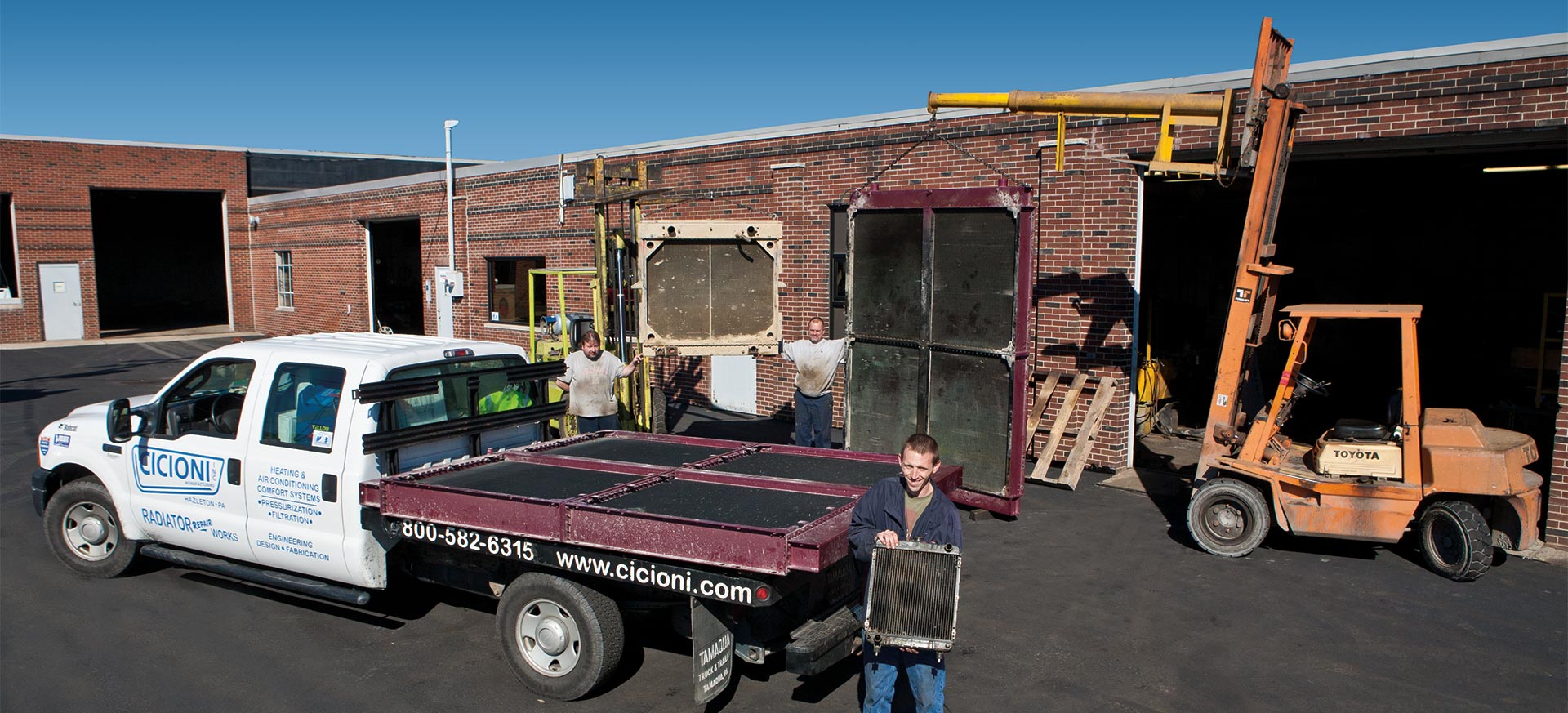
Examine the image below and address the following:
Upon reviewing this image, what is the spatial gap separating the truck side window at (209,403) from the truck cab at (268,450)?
12 mm

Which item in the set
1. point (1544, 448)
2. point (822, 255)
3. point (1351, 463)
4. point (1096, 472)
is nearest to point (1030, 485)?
point (1096, 472)

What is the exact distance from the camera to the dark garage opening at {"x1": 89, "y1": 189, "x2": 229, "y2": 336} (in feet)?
128

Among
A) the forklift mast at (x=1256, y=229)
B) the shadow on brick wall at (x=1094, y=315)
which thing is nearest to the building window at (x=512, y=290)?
the shadow on brick wall at (x=1094, y=315)

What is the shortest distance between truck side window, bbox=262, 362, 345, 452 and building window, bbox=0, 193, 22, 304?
2971cm

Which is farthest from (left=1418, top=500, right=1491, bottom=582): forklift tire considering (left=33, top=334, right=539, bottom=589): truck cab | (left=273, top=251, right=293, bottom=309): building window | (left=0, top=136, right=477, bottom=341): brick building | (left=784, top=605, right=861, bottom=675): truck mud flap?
(left=0, top=136, right=477, bottom=341): brick building

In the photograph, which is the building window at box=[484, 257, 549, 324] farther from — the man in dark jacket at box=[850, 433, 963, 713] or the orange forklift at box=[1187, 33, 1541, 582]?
the man in dark jacket at box=[850, 433, 963, 713]

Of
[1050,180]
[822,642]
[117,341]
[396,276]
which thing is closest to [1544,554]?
[1050,180]

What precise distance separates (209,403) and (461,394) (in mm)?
1998

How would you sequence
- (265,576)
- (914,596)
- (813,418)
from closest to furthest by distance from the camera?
(914,596)
(265,576)
(813,418)

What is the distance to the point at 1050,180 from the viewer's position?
1235 cm

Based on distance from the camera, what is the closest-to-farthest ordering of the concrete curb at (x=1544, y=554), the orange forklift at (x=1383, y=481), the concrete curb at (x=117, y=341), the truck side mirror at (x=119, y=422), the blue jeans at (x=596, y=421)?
the truck side mirror at (x=119, y=422) < the orange forklift at (x=1383, y=481) < the concrete curb at (x=1544, y=554) < the blue jeans at (x=596, y=421) < the concrete curb at (x=117, y=341)

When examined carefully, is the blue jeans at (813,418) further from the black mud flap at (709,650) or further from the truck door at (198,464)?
the black mud flap at (709,650)

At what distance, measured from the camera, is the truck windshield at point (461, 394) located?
21.4 ft

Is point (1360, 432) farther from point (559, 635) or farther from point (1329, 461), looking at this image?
point (559, 635)
